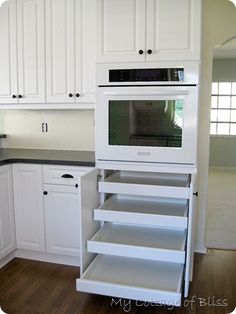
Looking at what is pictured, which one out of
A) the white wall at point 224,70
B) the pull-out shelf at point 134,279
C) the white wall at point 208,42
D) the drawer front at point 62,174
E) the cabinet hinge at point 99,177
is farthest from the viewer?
Answer: the white wall at point 224,70

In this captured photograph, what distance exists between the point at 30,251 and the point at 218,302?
163 centimetres

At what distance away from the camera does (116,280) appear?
2.21 metres

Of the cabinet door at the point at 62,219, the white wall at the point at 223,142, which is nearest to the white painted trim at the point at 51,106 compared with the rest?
the cabinet door at the point at 62,219

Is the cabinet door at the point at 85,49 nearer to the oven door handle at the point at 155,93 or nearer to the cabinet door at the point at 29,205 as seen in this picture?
the oven door handle at the point at 155,93

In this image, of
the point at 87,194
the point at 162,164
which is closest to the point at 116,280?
the point at 87,194

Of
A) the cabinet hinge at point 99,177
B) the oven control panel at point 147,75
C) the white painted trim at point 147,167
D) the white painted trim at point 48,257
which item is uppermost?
the oven control panel at point 147,75

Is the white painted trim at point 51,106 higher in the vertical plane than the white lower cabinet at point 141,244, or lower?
higher

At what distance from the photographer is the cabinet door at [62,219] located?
105 inches

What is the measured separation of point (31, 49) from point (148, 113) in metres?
1.25

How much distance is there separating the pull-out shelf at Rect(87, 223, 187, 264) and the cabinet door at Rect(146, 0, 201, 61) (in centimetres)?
133

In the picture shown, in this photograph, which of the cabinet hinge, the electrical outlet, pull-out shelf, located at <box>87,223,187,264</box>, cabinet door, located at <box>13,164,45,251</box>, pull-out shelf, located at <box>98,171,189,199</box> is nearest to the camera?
pull-out shelf, located at <box>87,223,187,264</box>

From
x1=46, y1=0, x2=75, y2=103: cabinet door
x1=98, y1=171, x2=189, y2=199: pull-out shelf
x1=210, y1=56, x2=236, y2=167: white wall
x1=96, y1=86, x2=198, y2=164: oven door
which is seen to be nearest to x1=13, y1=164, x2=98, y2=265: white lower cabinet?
x1=98, y1=171, x2=189, y2=199: pull-out shelf

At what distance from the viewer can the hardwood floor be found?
86.8 inches

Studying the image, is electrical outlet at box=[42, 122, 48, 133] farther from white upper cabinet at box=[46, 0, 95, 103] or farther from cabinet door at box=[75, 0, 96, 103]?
cabinet door at box=[75, 0, 96, 103]
